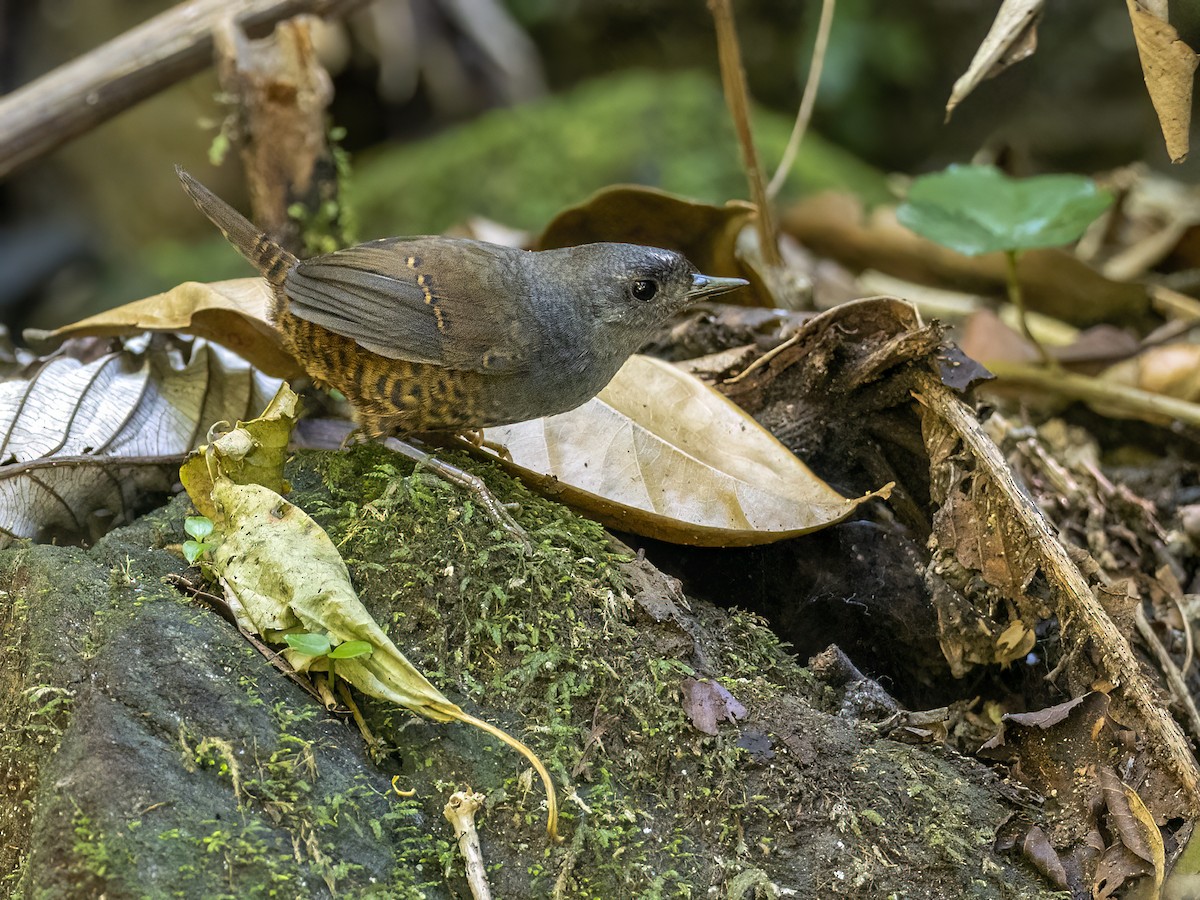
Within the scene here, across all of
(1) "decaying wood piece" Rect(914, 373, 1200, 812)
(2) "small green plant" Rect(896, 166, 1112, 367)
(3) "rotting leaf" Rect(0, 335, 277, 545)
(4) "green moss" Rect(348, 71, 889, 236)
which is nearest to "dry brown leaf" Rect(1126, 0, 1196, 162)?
(1) "decaying wood piece" Rect(914, 373, 1200, 812)

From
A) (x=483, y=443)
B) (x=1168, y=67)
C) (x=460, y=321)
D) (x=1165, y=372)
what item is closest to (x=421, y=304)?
(x=460, y=321)

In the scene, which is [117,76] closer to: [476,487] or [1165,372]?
[476,487]

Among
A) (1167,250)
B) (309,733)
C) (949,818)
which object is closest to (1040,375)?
(1167,250)

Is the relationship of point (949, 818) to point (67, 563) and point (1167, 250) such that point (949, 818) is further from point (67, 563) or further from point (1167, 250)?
point (1167, 250)

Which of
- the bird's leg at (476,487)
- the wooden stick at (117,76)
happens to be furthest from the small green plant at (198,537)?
the wooden stick at (117,76)

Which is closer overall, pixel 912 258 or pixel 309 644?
pixel 309 644

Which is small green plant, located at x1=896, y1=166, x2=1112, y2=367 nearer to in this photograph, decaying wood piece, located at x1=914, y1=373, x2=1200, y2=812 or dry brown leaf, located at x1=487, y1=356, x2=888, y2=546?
decaying wood piece, located at x1=914, y1=373, x2=1200, y2=812
